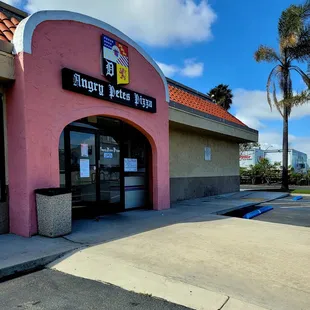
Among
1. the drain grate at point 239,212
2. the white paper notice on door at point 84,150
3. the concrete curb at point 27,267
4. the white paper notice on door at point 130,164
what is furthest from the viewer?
the drain grate at point 239,212

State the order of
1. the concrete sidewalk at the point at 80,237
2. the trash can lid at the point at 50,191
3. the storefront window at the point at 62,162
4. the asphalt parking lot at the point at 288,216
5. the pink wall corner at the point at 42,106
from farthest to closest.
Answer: the asphalt parking lot at the point at 288,216 → the storefront window at the point at 62,162 → the pink wall corner at the point at 42,106 → the trash can lid at the point at 50,191 → the concrete sidewalk at the point at 80,237

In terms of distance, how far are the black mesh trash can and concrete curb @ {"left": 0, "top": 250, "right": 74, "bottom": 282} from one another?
1110 millimetres

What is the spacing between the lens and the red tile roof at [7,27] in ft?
19.6

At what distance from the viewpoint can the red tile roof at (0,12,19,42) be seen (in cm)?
599

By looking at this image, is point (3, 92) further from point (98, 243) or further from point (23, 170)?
point (98, 243)

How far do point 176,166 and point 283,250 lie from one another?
24.4 feet

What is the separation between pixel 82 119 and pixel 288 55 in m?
16.3

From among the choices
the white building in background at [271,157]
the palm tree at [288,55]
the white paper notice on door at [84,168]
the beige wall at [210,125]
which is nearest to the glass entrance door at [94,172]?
the white paper notice on door at [84,168]

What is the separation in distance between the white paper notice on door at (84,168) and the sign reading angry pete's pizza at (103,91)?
1737 millimetres

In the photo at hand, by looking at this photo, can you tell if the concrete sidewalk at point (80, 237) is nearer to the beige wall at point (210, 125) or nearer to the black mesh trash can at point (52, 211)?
the black mesh trash can at point (52, 211)

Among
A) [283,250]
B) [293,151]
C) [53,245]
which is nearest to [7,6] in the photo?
[53,245]

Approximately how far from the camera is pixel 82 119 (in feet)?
25.5

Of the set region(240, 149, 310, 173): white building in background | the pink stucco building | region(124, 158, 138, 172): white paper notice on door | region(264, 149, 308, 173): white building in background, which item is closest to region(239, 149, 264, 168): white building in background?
region(240, 149, 310, 173): white building in background

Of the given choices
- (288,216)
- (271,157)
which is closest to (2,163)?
(288,216)
